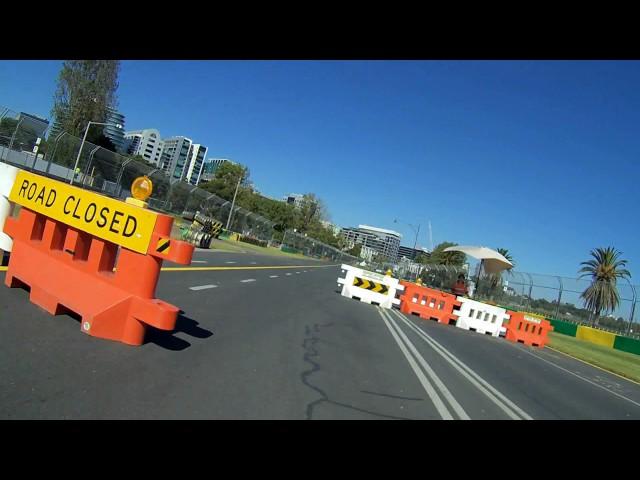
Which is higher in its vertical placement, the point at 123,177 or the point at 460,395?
the point at 123,177

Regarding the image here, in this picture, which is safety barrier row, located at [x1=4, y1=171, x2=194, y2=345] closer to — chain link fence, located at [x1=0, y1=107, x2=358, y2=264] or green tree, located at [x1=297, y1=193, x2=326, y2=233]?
chain link fence, located at [x1=0, y1=107, x2=358, y2=264]

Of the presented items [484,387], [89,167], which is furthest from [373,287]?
[89,167]

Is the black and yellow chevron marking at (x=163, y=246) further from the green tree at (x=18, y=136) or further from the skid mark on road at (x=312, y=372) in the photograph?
the green tree at (x=18, y=136)

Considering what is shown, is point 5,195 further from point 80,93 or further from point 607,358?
point 80,93

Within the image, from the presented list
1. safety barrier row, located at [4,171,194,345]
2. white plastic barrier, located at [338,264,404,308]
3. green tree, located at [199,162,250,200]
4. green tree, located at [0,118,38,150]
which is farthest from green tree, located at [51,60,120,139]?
safety barrier row, located at [4,171,194,345]

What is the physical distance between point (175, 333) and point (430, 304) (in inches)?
582

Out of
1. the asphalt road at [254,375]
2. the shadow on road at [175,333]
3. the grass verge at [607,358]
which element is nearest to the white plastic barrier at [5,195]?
the asphalt road at [254,375]

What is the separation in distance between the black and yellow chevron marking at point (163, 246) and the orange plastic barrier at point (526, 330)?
657 inches
